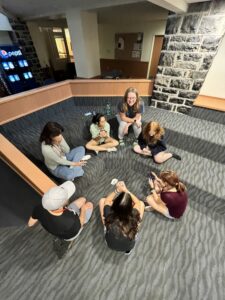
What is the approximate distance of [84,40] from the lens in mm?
3748

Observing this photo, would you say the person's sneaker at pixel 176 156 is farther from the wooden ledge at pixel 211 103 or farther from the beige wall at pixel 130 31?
the beige wall at pixel 130 31

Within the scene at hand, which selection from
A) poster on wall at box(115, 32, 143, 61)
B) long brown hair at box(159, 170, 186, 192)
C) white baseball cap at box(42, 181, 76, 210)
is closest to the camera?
white baseball cap at box(42, 181, 76, 210)

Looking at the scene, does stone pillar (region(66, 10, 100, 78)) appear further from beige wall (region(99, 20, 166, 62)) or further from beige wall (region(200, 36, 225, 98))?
beige wall (region(200, 36, 225, 98))

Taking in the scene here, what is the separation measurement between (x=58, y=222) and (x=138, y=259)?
781 mm

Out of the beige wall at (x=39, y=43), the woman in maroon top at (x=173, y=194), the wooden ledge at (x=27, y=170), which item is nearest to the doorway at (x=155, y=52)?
the beige wall at (x=39, y=43)

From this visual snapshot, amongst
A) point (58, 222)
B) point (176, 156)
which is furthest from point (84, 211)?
point (176, 156)

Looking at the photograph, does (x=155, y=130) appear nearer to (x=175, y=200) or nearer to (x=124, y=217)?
(x=175, y=200)

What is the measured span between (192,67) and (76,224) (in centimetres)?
262

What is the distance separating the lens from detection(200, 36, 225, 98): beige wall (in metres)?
2.55

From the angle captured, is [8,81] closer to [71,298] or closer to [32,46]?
[32,46]

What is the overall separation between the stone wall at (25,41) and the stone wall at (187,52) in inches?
177

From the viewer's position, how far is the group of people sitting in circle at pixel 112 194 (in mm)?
1150

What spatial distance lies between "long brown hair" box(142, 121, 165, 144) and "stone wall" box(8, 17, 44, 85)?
16.8ft

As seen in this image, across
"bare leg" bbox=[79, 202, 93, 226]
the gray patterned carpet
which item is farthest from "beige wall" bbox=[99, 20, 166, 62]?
"bare leg" bbox=[79, 202, 93, 226]
